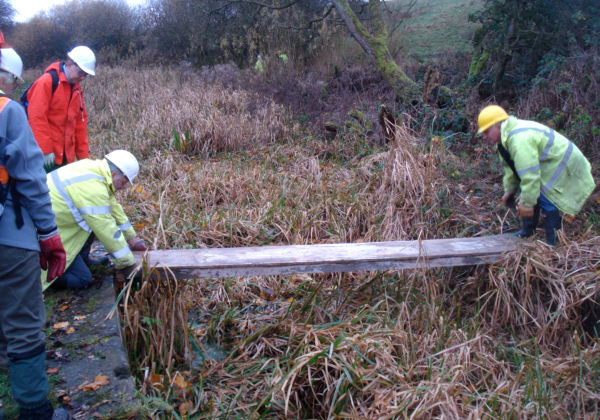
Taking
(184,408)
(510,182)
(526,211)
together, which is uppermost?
(510,182)

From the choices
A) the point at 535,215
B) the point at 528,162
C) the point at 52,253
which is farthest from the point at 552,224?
the point at 52,253

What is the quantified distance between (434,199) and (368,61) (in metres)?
7.03

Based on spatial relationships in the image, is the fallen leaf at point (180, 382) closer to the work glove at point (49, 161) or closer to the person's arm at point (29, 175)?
the person's arm at point (29, 175)

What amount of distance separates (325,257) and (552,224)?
202cm

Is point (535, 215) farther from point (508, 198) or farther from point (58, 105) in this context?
point (58, 105)

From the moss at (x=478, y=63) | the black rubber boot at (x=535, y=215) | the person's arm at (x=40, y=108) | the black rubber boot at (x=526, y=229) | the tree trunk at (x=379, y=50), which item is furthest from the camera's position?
the tree trunk at (x=379, y=50)

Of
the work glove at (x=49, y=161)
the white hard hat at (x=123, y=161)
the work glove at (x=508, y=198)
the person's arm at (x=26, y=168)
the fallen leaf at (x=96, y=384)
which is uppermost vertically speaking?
the person's arm at (x=26, y=168)

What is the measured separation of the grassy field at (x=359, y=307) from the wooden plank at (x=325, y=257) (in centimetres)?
16

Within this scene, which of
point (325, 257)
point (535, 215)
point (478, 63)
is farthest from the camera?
point (478, 63)

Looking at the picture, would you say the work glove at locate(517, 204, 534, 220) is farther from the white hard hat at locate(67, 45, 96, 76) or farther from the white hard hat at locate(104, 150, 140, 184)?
the white hard hat at locate(67, 45, 96, 76)

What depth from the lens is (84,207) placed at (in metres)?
3.37

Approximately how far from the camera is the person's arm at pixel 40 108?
14.8 ft

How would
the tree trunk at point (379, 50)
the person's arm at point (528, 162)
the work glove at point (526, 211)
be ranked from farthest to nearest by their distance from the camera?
1. the tree trunk at point (379, 50)
2. the work glove at point (526, 211)
3. the person's arm at point (528, 162)

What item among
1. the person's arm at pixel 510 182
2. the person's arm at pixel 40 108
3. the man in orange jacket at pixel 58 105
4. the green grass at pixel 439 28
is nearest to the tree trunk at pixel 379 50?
the green grass at pixel 439 28
